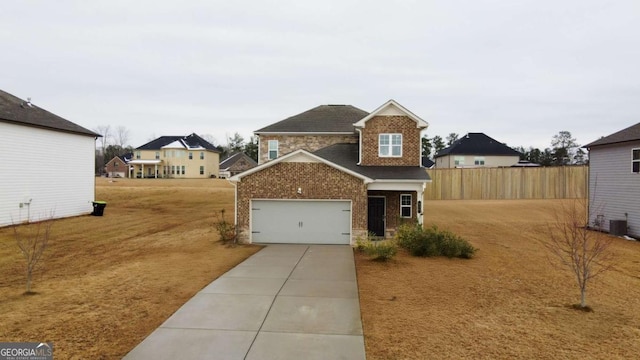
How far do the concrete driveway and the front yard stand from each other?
36 centimetres

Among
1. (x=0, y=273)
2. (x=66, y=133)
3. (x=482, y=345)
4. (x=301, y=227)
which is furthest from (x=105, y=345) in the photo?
(x=66, y=133)

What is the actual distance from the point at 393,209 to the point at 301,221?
477 cm

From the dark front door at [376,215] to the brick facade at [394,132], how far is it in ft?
6.27

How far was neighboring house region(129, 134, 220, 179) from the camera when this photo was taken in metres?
60.9

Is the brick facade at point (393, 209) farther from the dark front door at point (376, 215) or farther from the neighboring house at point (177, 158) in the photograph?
the neighboring house at point (177, 158)

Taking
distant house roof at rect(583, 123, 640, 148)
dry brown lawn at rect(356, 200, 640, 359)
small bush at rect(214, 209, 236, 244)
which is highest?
distant house roof at rect(583, 123, 640, 148)

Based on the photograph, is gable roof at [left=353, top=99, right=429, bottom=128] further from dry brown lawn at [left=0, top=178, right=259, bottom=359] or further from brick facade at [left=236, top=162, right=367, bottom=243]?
dry brown lawn at [left=0, top=178, right=259, bottom=359]

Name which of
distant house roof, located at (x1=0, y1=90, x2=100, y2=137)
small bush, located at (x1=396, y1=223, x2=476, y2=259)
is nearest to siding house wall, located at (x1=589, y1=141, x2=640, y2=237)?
small bush, located at (x1=396, y1=223, x2=476, y2=259)

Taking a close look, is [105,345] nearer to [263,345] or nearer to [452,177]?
[263,345]

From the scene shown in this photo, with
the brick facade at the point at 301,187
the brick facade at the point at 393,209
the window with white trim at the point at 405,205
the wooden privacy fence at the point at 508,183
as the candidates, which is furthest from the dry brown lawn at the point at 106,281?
the wooden privacy fence at the point at 508,183

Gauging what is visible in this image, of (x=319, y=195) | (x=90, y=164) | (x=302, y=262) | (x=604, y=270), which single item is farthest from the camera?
(x=90, y=164)

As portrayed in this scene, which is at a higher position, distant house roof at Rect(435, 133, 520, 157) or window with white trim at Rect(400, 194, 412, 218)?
distant house roof at Rect(435, 133, 520, 157)

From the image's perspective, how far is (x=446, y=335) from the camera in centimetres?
673

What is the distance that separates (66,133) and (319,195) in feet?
60.4
